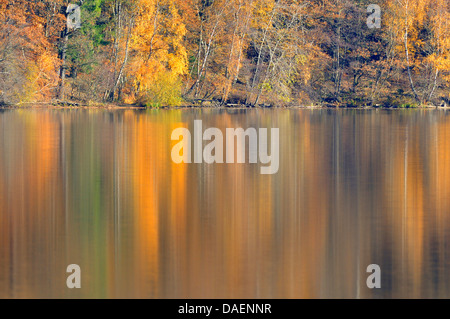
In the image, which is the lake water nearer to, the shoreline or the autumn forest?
the shoreline

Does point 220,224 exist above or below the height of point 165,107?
below

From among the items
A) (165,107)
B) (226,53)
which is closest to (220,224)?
(165,107)

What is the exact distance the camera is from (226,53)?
6462cm

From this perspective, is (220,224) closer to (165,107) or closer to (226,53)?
(165,107)

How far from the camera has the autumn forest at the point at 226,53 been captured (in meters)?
56.0

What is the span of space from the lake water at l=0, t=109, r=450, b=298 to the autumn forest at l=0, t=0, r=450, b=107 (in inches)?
1188

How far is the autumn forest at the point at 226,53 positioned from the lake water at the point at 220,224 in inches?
1188

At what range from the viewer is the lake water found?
11078 mm

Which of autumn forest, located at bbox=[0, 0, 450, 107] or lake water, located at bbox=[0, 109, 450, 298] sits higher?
autumn forest, located at bbox=[0, 0, 450, 107]

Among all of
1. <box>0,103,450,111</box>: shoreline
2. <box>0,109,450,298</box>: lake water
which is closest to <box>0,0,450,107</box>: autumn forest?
<box>0,103,450,111</box>: shoreline

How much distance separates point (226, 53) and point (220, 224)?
167 ft

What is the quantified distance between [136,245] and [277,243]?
2.36 m

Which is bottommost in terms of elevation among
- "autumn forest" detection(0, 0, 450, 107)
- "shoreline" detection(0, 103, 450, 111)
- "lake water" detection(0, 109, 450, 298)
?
"lake water" detection(0, 109, 450, 298)

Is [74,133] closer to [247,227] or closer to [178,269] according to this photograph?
[247,227]
